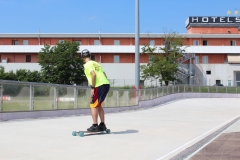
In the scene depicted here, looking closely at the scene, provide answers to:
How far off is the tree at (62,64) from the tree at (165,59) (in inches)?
465

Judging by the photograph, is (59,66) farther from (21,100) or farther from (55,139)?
(55,139)

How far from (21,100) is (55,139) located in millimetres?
5908

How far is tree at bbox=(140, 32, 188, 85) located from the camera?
204 ft

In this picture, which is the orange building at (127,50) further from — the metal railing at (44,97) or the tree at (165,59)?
the metal railing at (44,97)

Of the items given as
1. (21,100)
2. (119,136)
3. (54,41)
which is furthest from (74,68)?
(119,136)

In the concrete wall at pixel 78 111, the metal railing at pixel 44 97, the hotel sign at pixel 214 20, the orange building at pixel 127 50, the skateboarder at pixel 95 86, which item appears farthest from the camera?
the hotel sign at pixel 214 20

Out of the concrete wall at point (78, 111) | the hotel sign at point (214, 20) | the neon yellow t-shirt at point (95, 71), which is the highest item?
the hotel sign at point (214, 20)

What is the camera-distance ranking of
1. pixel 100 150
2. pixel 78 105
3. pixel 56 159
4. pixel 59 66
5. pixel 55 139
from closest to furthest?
1. pixel 56 159
2. pixel 100 150
3. pixel 55 139
4. pixel 78 105
5. pixel 59 66

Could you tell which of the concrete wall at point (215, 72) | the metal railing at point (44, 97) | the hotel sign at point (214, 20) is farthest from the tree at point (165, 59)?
the metal railing at point (44, 97)

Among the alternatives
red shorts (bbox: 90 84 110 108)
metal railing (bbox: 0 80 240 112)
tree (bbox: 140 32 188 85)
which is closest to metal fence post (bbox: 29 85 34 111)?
metal railing (bbox: 0 80 240 112)

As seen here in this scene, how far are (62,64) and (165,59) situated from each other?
56.0 feet

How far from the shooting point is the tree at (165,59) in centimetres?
6225

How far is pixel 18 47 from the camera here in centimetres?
6644

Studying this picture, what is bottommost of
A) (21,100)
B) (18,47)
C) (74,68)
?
(21,100)
